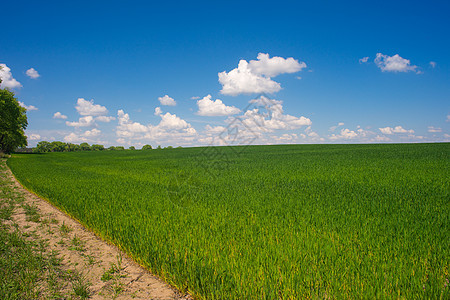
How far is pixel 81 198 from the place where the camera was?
7762 millimetres

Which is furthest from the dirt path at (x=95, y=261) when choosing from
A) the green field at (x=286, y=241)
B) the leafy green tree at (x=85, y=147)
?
the leafy green tree at (x=85, y=147)

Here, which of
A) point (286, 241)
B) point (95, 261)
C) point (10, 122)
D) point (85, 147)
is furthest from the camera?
point (85, 147)

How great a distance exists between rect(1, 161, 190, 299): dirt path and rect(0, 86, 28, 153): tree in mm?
32314

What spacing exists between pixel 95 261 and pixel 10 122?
132 feet

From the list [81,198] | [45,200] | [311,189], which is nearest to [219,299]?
[311,189]

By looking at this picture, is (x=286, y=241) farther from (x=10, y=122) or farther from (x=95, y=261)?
(x=10, y=122)

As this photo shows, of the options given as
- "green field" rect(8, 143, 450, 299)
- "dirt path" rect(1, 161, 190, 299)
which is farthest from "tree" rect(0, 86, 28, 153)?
"green field" rect(8, 143, 450, 299)

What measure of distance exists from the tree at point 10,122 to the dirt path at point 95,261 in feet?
106

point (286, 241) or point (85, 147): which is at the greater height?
point (85, 147)

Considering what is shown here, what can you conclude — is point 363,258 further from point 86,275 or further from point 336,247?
point 86,275

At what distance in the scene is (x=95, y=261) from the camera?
4.38 metres

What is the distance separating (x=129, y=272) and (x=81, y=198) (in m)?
5.10

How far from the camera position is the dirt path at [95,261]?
339 cm

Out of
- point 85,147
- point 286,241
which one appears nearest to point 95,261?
point 286,241
